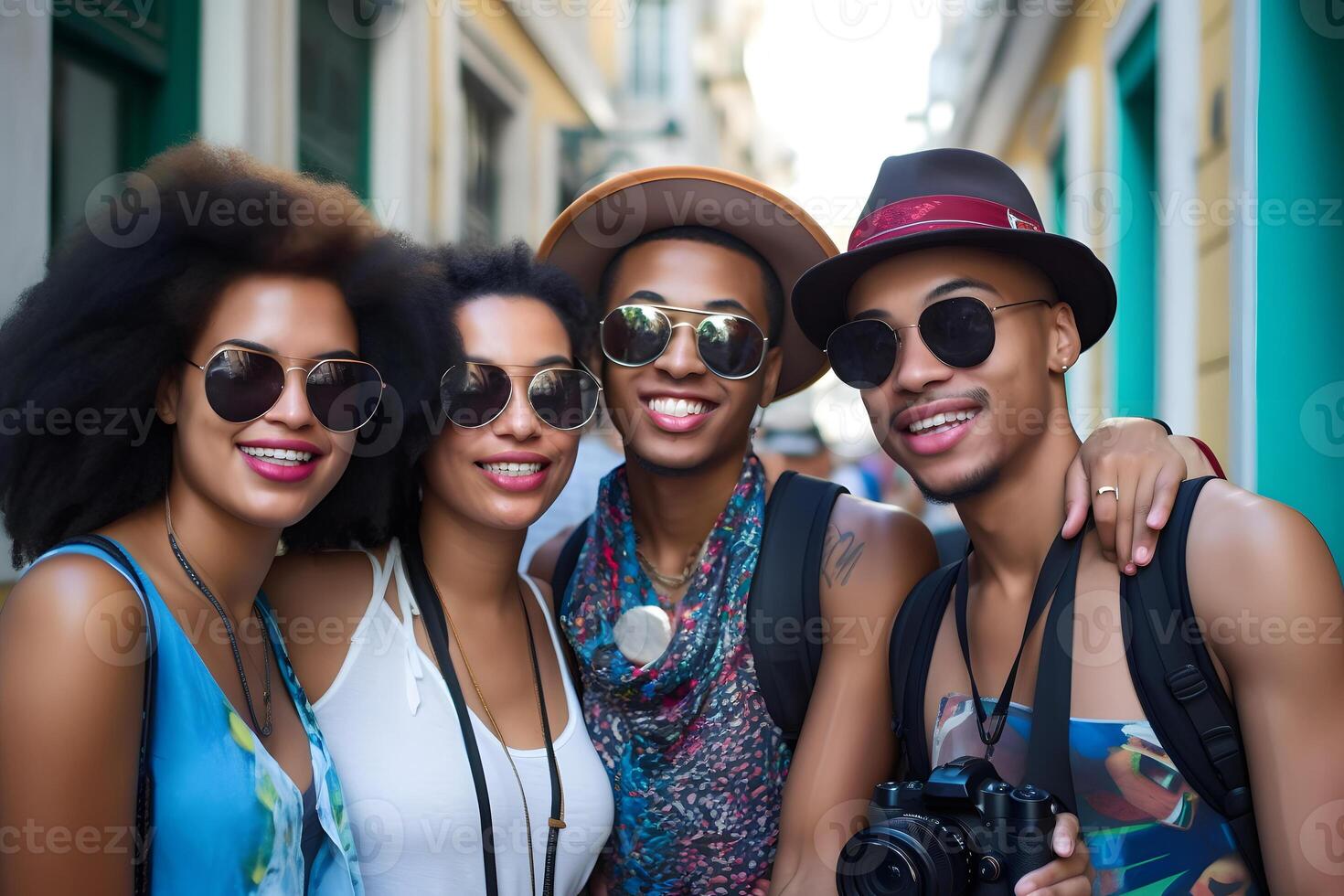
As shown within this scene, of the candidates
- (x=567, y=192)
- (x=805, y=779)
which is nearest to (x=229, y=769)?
(x=805, y=779)

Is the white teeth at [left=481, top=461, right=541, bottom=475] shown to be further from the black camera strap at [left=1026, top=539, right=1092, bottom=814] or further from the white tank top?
the black camera strap at [left=1026, top=539, right=1092, bottom=814]

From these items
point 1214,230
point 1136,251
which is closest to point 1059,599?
point 1214,230

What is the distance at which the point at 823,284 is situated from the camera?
2582 mm

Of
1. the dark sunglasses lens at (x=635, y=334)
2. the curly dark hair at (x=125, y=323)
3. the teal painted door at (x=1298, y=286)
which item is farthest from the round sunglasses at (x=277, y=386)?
the teal painted door at (x=1298, y=286)

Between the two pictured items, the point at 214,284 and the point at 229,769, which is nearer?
the point at 229,769

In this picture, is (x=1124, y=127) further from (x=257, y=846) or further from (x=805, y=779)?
(x=257, y=846)

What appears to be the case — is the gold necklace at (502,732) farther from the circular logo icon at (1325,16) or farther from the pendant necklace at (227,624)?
the circular logo icon at (1325,16)

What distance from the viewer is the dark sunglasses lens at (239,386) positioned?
6.75ft

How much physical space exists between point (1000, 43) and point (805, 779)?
25.9ft

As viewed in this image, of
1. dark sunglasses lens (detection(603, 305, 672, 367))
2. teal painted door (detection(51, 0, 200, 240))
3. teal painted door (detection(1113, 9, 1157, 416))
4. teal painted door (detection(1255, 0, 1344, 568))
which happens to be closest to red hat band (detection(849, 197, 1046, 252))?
dark sunglasses lens (detection(603, 305, 672, 367))

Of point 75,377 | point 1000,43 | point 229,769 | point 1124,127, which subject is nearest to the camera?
point 229,769

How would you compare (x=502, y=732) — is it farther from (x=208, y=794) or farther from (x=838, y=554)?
(x=838, y=554)

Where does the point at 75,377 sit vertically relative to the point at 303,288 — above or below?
below

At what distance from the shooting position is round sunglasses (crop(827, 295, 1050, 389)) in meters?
2.35
